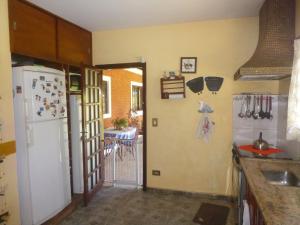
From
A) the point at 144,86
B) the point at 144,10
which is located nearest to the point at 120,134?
the point at 144,86

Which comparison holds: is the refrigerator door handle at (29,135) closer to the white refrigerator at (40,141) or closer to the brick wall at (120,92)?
the white refrigerator at (40,141)

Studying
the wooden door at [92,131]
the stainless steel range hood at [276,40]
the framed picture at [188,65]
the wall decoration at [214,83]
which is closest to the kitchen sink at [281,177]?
the stainless steel range hood at [276,40]

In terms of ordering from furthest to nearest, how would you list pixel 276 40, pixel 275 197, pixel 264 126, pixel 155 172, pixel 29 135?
pixel 155 172 < pixel 264 126 < pixel 29 135 < pixel 276 40 < pixel 275 197

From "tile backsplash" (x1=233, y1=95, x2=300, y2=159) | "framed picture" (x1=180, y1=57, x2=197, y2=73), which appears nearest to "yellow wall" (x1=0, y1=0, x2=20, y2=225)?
"framed picture" (x1=180, y1=57, x2=197, y2=73)

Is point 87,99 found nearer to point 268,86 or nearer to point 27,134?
point 27,134

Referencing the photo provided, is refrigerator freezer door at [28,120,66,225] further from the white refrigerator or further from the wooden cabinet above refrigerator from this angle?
the wooden cabinet above refrigerator

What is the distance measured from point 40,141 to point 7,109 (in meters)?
0.47

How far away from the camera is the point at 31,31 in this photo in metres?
2.42

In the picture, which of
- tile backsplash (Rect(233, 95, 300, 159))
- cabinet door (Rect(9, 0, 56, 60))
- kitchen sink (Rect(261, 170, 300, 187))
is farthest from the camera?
tile backsplash (Rect(233, 95, 300, 159))

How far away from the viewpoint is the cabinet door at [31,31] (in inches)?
87.0

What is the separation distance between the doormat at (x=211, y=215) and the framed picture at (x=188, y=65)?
1803 millimetres

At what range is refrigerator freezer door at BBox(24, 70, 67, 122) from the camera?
227 centimetres

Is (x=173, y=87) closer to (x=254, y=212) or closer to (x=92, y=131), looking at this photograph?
(x=92, y=131)

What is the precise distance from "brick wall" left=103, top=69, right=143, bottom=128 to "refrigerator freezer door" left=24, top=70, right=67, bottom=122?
122 inches
